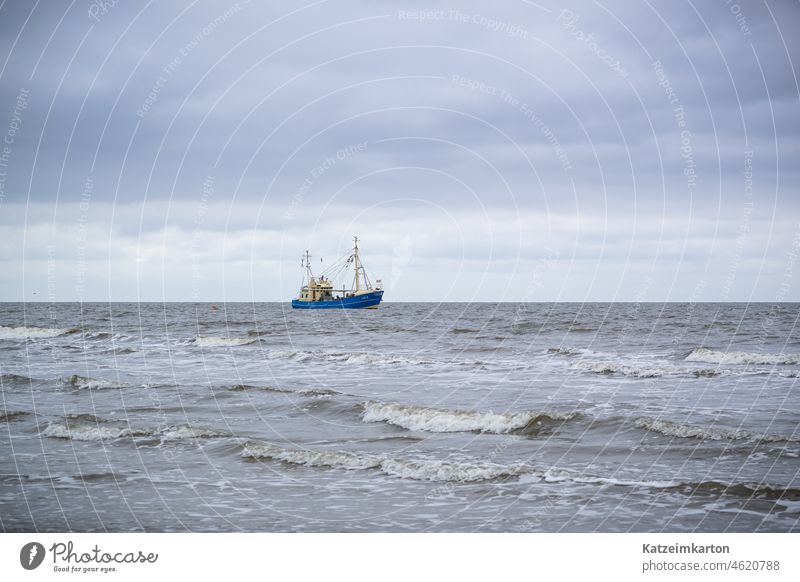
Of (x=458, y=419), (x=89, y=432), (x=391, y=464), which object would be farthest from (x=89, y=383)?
(x=391, y=464)

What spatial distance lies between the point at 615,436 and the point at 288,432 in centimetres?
838

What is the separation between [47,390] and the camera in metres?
26.6

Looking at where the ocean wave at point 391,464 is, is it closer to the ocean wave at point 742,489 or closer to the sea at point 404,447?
the sea at point 404,447

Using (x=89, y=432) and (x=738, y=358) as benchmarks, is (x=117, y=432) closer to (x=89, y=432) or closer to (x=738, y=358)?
(x=89, y=432)

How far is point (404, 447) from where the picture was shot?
55.5ft

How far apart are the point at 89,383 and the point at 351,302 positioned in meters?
101

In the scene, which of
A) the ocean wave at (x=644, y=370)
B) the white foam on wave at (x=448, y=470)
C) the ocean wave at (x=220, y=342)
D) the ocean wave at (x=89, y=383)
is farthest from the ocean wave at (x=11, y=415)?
the ocean wave at (x=220, y=342)

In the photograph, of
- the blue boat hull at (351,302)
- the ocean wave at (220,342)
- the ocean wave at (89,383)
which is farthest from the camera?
the blue boat hull at (351,302)

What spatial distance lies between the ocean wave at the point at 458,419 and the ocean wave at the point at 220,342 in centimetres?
3338


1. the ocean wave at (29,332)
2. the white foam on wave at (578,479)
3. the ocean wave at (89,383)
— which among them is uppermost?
the ocean wave at (29,332)

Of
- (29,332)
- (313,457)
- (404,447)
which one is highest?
(29,332)

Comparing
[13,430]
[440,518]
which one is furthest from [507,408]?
[13,430]

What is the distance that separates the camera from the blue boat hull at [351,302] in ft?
423
